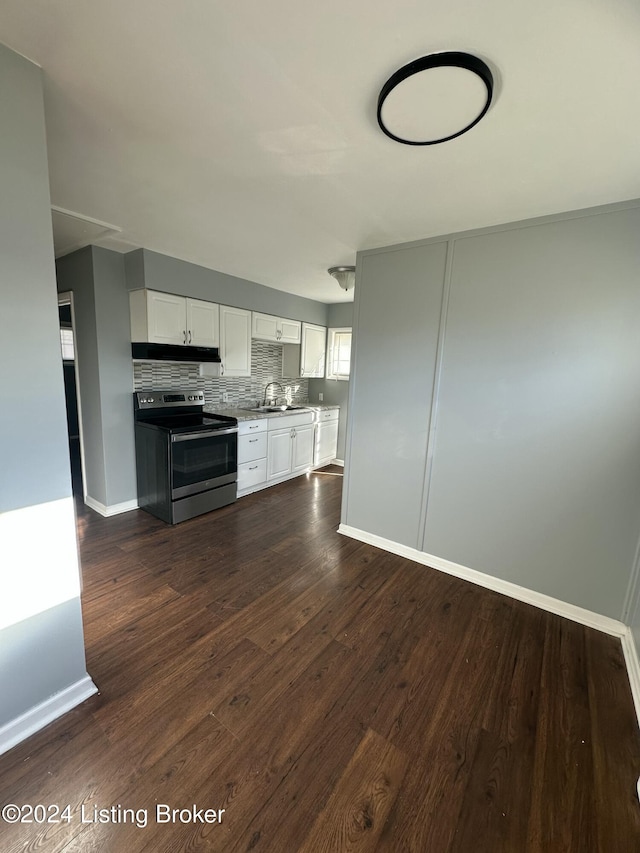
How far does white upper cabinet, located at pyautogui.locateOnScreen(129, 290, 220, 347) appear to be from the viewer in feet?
10.1

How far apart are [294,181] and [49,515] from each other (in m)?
1.91

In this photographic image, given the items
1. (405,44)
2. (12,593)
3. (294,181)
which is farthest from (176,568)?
(405,44)

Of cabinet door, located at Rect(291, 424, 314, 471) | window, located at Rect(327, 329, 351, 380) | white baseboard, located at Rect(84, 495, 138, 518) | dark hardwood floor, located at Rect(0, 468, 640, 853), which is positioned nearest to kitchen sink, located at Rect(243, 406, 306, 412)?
cabinet door, located at Rect(291, 424, 314, 471)

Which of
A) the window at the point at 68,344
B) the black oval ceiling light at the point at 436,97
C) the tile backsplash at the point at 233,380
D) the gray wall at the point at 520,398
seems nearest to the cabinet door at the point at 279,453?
the tile backsplash at the point at 233,380

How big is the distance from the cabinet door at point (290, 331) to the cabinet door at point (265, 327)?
119 mm

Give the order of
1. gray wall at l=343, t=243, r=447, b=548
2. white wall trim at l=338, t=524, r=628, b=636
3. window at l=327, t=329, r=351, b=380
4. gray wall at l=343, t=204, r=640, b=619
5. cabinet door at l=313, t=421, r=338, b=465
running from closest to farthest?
gray wall at l=343, t=204, r=640, b=619 < white wall trim at l=338, t=524, r=628, b=636 < gray wall at l=343, t=243, r=447, b=548 < cabinet door at l=313, t=421, r=338, b=465 < window at l=327, t=329, r=351, b=380

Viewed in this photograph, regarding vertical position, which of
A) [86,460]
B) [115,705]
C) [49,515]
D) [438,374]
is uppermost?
[438,374]

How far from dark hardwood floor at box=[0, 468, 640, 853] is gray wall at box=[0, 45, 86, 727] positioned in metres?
0.36

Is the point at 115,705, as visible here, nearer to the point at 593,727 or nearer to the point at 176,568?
the point at 176,568

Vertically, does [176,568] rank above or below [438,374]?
below

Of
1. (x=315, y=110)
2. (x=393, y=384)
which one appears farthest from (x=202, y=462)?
(x=315, y=110)

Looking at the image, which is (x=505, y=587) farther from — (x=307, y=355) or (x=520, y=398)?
A: (x=307, y=355)

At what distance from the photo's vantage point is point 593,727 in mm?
1505

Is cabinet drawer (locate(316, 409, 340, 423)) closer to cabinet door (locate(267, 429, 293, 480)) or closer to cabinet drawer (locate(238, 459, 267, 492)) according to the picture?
cabinet door (locate(267, 429, 293, 480))
